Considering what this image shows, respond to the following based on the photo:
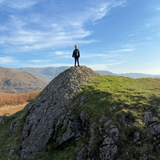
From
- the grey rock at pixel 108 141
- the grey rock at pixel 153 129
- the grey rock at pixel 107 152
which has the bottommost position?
the grey rock at pixel 107 152

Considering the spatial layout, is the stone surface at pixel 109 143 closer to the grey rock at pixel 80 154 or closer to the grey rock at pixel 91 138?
the grey rock at pixel 91 138

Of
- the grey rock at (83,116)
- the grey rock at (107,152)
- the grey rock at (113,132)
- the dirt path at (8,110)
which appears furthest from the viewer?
the dirt path at (8,110)

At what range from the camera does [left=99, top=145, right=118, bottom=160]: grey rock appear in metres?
8.15

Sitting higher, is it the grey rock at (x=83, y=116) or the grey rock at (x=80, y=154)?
the grey rock at (x=83, y=116)

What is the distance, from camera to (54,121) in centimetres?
1384

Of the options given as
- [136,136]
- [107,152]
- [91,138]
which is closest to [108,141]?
[107,152]

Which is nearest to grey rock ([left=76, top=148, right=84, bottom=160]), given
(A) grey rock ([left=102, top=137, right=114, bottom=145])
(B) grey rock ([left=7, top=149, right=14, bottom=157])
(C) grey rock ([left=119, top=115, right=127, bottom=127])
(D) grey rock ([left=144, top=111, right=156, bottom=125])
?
(A) grey rock ([left=102, top=137, right=114, bottom=145])

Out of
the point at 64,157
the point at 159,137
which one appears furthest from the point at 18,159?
the point at 159,137

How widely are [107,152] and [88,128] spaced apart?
10.8 ft

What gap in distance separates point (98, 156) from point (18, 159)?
29.8 feet

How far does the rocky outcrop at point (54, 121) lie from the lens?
12055 millimetres

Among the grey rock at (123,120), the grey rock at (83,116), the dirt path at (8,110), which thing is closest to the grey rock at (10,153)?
the grey rock at (83,116)

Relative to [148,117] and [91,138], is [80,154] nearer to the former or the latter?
[91,138]

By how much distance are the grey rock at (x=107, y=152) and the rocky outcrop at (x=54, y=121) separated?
333 centimetres
